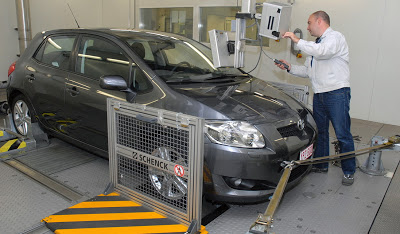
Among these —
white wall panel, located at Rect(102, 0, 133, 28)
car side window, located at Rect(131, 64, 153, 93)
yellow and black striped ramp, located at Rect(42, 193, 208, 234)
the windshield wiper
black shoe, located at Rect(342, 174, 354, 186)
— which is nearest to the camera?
yellow and black striped ramp, located at Rect(42, 193, 208, 234)

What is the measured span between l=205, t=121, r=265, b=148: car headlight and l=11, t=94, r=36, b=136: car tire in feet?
8.18

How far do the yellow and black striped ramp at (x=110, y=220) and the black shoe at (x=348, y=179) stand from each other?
5.58 ft

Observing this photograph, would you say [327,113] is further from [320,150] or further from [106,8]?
[106,8]

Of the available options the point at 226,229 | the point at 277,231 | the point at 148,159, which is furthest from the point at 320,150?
the point at 148,159

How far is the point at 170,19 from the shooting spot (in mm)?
7707

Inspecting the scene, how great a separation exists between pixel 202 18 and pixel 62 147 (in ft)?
14.2

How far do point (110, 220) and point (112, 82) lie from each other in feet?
3.38

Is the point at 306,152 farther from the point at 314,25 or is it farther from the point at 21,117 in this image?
the point at 21,117

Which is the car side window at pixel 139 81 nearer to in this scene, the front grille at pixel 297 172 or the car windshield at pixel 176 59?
the car windshield at pixel 176 59

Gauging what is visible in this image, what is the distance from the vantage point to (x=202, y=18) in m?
7.22

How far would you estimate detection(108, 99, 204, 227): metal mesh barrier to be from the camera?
2.20 meters

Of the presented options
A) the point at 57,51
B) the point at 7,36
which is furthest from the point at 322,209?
the point at 7,36

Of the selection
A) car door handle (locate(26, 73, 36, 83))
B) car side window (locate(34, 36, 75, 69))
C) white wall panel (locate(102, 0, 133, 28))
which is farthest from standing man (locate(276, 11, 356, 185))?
white wall panel (locate(102, 0, 133, 28))

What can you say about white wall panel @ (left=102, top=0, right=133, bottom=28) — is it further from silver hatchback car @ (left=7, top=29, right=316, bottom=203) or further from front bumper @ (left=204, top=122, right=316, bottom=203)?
front bumper @ (left=204, top=122, right=316, bottom=203)
